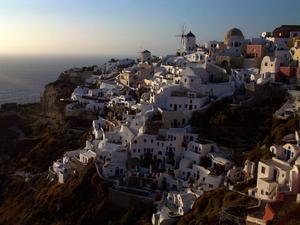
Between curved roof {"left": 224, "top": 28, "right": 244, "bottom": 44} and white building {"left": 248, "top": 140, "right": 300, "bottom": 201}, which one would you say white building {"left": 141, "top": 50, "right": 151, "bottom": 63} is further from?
white building {"left": 248, "top": 140, "right": 300, "bottom": 201}

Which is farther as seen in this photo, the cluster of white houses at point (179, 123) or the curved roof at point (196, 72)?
the curved roof at point (196, 72)

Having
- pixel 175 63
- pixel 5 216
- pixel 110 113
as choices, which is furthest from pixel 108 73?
pixel 5 216

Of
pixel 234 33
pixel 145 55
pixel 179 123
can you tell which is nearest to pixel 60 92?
pixel 145 55

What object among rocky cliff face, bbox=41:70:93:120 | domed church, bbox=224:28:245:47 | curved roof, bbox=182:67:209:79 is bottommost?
rocky cliff face, bbox=41:70:93:120

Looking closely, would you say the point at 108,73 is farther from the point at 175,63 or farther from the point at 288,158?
the point at 288,158

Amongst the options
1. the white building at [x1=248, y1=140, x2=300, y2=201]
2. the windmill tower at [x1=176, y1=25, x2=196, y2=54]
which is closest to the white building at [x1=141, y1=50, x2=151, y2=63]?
the windmill tower at [x1=176, y1=25, x2=196, y2=54]

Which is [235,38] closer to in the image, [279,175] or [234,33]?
[234,33]

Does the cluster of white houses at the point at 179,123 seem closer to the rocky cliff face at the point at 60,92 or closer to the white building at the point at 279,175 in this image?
the white building at the point at 279,175

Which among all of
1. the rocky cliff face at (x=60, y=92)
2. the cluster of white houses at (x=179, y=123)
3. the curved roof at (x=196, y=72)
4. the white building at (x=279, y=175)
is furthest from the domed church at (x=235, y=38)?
the white building at (x=279, y=175)
